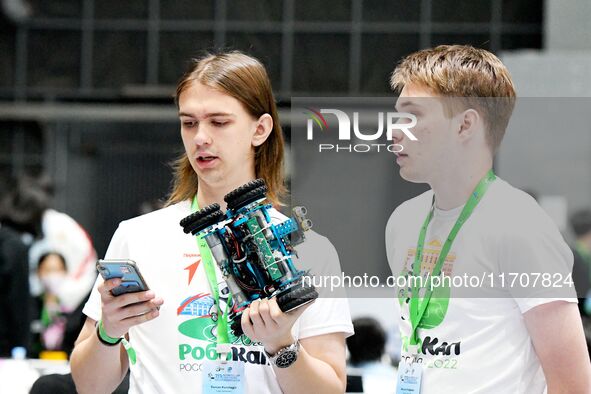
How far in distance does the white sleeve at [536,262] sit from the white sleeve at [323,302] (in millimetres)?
422

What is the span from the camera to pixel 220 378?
2.50 metres

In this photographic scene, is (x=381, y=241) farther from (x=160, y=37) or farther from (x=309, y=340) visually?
(x=160, y=37)

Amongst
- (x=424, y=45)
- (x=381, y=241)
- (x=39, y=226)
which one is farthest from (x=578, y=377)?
(x=424, y=45)

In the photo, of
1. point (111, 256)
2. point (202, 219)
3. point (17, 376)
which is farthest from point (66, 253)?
point (202, 219)

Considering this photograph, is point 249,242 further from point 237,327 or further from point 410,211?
point 410,211

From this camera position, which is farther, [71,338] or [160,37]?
[160,37]

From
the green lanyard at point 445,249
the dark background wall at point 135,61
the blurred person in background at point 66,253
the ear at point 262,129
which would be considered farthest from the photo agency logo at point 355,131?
the dark background wall at point 135,61

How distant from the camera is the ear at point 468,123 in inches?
102

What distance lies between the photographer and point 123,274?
2.30 meters

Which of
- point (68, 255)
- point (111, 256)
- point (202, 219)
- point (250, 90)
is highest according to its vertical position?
point (250, 90)

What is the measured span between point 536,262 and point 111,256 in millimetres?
1104

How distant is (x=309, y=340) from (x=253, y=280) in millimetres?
275

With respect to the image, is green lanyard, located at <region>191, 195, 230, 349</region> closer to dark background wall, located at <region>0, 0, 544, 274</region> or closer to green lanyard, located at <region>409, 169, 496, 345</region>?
green lanyard, located at <region>409, 169, 496, 345</region>

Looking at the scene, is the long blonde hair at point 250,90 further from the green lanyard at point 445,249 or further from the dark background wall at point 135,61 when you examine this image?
the dark background wall at point 135,61
